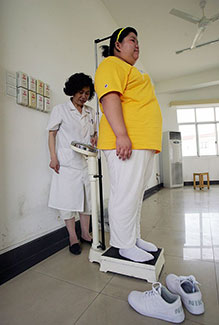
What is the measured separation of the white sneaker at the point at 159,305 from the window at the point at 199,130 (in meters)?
5.77

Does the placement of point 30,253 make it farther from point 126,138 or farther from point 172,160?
point 172,160

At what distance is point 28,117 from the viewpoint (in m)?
1.30

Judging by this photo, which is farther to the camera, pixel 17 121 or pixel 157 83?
pixel 157 83

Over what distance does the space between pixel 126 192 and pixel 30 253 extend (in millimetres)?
814

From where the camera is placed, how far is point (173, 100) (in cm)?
581

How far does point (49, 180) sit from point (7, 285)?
70 cm

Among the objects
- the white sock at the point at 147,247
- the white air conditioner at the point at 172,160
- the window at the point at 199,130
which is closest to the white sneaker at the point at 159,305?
the white sock at the point at 147,247

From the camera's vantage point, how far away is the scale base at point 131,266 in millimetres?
944

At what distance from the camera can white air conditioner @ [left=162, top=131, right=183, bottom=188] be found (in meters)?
5.20

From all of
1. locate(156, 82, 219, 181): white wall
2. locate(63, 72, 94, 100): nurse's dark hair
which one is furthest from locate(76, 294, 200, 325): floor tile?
locate(156, 82, 219, 181): white wall

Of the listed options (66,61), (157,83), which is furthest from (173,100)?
(66,61)

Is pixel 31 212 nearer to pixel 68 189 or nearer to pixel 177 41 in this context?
pixel 68 189

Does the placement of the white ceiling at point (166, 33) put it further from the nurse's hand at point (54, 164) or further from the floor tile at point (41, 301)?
the floor tile at point (41, 301)

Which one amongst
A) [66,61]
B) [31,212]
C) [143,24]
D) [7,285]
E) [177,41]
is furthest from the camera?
[177,41]
